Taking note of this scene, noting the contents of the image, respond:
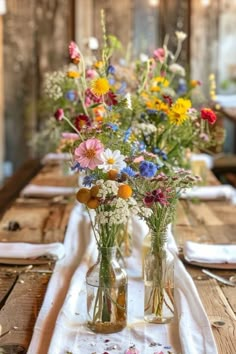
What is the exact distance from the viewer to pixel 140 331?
4.91 feet

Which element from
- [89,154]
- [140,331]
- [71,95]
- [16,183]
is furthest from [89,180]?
[16,183]

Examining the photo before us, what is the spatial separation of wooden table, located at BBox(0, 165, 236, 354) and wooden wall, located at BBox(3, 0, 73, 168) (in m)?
2.77

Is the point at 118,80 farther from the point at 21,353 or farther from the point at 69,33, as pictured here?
the point at 69,33

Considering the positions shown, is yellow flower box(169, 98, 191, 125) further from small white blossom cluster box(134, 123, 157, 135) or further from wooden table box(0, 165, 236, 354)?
wooden table box(0, 165, 236, 354)

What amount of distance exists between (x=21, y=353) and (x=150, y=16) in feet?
17.3

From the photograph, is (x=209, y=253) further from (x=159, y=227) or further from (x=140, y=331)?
(x=140, y=331)

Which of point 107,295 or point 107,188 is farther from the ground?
point 107,188

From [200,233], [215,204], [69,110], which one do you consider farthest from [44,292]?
[215,204]

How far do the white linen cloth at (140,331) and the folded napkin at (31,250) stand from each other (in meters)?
0.27

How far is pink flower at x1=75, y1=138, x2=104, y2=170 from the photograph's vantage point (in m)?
1.43

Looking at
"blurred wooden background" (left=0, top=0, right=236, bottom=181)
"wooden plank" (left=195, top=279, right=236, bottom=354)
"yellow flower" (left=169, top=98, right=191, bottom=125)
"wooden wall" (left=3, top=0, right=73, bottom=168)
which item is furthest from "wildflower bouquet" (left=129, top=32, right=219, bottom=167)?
"wooden wall" (left=3, top=0, right=73, bottom=168)

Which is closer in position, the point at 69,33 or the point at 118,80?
the point at 118,80

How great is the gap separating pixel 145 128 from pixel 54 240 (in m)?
0.49

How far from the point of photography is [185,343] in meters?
1.39
